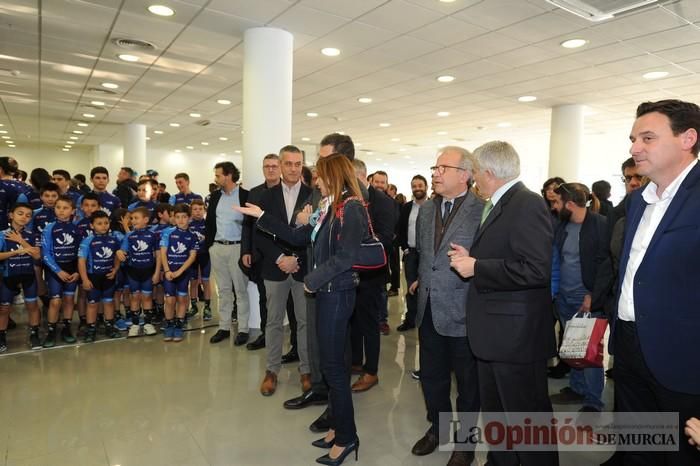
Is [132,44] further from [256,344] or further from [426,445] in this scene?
[426,445]

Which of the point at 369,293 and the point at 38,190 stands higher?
the point at 38,190

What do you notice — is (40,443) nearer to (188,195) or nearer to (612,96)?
(188,195)

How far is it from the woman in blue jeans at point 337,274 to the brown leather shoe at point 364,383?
1001 mm

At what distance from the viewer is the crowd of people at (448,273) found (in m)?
1.56

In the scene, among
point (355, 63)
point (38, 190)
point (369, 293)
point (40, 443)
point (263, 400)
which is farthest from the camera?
point (355, 63)

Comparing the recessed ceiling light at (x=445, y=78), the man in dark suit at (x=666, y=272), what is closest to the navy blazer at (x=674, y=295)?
the man in dark suit at (x=666, y=272)

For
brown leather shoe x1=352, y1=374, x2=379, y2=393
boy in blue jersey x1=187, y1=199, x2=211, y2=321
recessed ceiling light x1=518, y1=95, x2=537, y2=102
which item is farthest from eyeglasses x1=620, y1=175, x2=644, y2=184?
recessed ceiling light x1=518, y1=95, x2=537, y2=102

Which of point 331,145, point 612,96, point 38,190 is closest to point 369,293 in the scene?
point 331,145

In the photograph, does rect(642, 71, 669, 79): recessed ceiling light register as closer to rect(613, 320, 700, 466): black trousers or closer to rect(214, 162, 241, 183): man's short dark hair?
rect(214, 162, 241, 183): man's short dark hair

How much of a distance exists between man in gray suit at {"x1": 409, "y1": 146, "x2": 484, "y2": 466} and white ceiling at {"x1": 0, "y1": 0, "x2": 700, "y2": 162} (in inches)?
99.2

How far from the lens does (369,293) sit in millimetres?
3580

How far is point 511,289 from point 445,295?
497 millimetres

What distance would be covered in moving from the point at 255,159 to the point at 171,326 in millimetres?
1960

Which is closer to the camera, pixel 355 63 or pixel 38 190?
pixel 38 190
